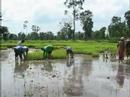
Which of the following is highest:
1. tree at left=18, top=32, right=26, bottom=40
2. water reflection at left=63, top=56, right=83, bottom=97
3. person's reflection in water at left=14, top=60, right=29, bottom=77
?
water reflection at left=63, top=56, right=83, bottom=97

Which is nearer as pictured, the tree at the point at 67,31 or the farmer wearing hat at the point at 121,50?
the farmer wearing hat at the point at 121,50

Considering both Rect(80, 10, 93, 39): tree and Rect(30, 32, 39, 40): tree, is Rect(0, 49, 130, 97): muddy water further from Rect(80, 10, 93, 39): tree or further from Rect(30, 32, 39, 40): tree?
Rect(30, 32, 39, 40): tree

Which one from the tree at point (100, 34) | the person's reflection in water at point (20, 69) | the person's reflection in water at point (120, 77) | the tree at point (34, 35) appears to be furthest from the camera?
the tree at point (34, 35)

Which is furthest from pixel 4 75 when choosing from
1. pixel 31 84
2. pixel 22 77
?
pixel 31 84

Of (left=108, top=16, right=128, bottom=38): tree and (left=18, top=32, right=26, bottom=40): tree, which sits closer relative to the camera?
(left=108, top=16, right=128, bottom=38): tree

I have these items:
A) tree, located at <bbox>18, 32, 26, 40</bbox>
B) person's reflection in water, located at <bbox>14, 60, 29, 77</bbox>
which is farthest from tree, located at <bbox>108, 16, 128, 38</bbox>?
person's reflection in water, located at <bbox>14, 60, 29, 77</bbox>

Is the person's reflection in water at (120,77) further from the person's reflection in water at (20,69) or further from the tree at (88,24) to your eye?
the tree at (88,24)

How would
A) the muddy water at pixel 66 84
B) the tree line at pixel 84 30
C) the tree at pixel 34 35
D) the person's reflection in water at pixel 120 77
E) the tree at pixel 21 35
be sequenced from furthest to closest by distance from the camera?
the tree at pixel 34 35, the tree at pixel 21 35, the tree line at pixel 84 30, the person's reflection in water at pixel 120 77, the muddy water at pixel 66 84

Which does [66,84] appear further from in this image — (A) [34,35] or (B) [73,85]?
(A) [34,35]

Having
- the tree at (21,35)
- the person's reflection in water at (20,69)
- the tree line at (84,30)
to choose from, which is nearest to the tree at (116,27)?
the tree line at (84,30)

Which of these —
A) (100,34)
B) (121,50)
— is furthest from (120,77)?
(100,34)

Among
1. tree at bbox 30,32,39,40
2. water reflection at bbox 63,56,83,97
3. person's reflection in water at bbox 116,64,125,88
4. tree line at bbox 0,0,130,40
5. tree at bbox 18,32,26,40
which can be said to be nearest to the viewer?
water reflection at bbox 63,56,83,97

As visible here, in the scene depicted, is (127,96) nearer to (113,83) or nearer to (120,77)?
(113,83)

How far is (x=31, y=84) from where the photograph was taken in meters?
13.2
